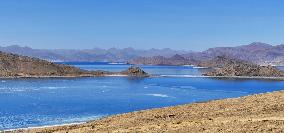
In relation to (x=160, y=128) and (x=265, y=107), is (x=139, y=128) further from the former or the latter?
(x=265, y=107)

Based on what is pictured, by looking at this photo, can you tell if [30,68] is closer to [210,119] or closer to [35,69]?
[35,69]

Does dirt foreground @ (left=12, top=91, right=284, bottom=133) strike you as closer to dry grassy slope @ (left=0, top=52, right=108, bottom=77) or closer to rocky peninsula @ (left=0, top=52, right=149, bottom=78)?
dry grassy slope @ (left=0, top=52, right=108, bottom=77)

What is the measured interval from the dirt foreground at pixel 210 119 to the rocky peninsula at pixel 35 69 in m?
150

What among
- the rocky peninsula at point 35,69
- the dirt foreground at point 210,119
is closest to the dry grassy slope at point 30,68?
the rocky peninsula at point 35,69

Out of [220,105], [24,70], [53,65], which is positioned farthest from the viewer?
[53,65]

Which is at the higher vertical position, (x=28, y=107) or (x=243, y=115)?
(x=243, y=115)

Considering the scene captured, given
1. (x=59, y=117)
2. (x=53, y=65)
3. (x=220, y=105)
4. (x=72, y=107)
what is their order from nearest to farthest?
(x=220, y=105), (x=59, y=117), (x=72, y=107), (x=53, y=65)

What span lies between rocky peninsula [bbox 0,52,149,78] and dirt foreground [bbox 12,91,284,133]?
14960 cm

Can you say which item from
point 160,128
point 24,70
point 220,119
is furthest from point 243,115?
point 24,70

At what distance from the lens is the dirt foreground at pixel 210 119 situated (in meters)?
18.5

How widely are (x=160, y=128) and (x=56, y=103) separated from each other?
52.6m

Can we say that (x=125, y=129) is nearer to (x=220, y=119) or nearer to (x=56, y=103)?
(x=220, y=119)

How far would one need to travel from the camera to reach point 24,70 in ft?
591

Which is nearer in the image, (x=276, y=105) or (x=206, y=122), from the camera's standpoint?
(x=206, y=122)
